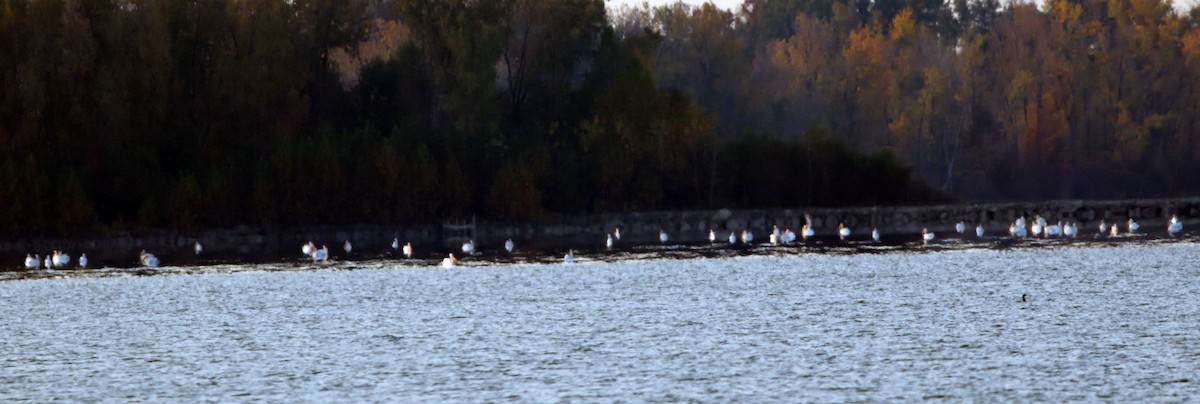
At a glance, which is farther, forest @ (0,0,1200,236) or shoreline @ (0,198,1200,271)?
forest @ (0,0,1200,236)

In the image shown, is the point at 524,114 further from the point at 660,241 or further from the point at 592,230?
the point at 660,241

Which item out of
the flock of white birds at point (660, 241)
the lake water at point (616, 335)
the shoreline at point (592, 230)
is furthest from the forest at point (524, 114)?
the lake water at point (616, 335)

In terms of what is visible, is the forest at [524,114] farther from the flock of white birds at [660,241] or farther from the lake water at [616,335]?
the lake water at [616,335]

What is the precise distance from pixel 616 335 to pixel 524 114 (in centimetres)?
5802

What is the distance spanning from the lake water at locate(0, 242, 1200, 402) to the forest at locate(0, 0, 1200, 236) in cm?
2228

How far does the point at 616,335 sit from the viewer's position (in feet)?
109

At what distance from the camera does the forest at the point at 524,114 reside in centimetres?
7219

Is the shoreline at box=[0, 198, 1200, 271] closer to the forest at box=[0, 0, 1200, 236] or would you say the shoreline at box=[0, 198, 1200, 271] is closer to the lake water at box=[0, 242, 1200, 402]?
the forest at box=[0, 0, 1200, 236]

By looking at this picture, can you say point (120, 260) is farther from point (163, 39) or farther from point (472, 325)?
point (472, 325)

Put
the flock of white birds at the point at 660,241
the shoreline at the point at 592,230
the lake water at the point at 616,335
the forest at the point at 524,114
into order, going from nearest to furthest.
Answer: the lake water at the point at 616,335
the flock of white birds at the point at 660,241
the shoreline at the point at 592,230
the forest at the point at 524,114

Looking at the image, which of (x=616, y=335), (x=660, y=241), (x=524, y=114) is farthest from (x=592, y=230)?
(x=616, y=335)

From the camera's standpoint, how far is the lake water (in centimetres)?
2602

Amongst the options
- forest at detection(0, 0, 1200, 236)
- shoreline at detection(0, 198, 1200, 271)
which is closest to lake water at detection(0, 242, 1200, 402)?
shoreline at detection(0, 198, 1200, 271)

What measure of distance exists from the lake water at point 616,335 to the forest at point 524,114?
877 inches
